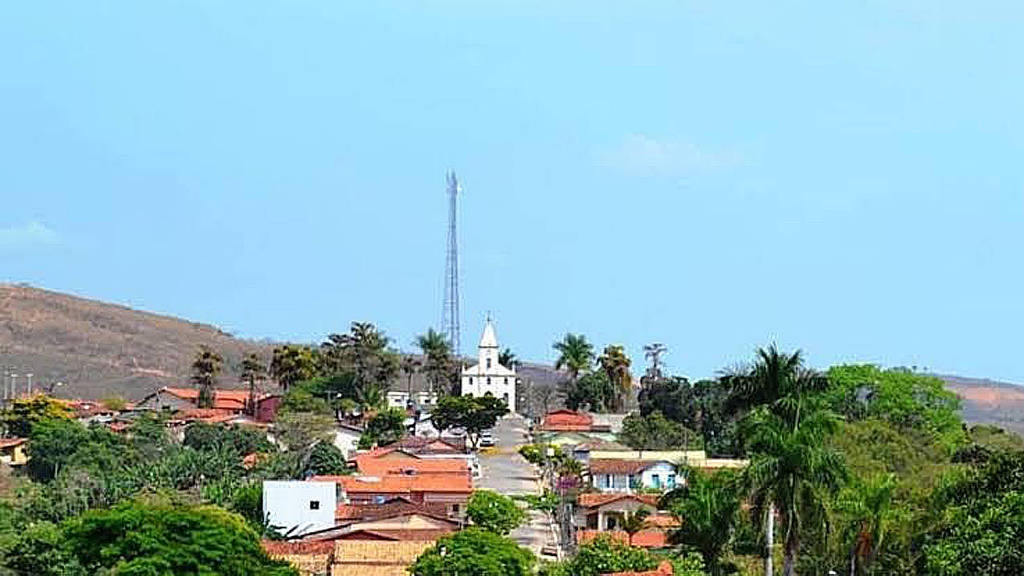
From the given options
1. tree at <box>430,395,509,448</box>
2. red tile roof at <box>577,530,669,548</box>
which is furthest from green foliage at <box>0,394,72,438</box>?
red tile roof at <box>577,530,669,548</box>

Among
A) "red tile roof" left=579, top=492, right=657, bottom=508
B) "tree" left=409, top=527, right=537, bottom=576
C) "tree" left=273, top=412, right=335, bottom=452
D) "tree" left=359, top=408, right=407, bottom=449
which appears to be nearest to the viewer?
"tree" left=409, top=527, right=537, bottom=576

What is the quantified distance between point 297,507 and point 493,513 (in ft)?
22.6

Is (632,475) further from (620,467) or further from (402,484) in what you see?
(402,484)

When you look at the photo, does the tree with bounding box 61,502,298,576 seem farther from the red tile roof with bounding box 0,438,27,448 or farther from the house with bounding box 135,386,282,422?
the house with bounding box 135,386,282,422

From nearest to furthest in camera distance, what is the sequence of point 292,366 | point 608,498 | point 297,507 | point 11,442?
point 297,507
point 608,498
point 11,442
point 292,366

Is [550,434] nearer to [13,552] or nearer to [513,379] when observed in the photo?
[513,379]

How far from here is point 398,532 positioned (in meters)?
50.7

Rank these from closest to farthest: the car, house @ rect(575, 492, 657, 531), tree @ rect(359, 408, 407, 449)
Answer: house @ rect(575, 492, 657, 531) → tree @ rect(359, 408, 407, 449) → the car

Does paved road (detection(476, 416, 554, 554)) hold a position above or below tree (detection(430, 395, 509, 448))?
below

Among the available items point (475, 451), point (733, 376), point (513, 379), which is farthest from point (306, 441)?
point (733, 376)

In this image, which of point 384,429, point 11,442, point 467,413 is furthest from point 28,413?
point 467,413

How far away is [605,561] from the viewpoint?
38.9 meters

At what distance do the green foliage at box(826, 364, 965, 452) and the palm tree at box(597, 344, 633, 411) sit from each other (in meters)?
29.2

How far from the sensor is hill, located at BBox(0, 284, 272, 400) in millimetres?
126938
